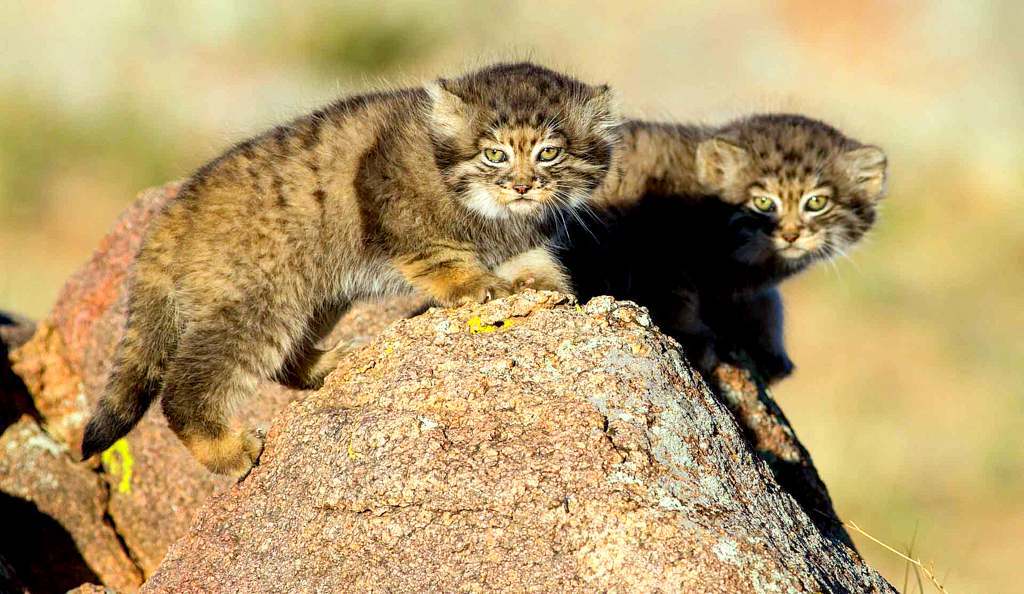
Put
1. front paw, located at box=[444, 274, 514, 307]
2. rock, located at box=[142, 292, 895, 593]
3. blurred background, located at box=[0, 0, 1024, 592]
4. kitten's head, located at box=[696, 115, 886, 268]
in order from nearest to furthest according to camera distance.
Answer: rock, located at box=[142, 292, 895, 593]
front paw, located at box=[444, 274, 514, 307]
kitten's head, located at box=[696, 115, 886, 268]
blurred background, located at box=[0, 0, 1024, 592]

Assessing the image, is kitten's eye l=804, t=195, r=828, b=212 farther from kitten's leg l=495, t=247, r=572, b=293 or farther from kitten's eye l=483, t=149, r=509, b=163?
kitten's eye l=483, t=149, r=509, b=163

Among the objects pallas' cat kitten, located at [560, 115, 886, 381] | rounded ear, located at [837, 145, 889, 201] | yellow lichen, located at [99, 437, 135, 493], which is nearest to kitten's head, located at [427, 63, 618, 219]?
pallas' cat kitten, located at [560, 115, 886, 381]

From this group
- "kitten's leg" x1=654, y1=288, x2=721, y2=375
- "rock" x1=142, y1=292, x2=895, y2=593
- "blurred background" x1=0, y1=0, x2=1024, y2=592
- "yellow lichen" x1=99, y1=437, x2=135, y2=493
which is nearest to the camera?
"rock" x1=142, y1=292, x2=895, y2=593

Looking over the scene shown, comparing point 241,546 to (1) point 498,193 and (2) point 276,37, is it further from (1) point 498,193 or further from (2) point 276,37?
(2) point 276,37

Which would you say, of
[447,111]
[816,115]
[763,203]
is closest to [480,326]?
[447,111]

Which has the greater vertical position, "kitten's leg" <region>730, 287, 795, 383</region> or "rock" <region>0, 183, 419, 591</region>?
"kitten's leg" <region>730, 287, 795, 383</region>

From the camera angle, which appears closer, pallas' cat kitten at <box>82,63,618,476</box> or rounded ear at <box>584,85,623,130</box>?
pallas' cat kitten at <box>82,63,618,476</box>
